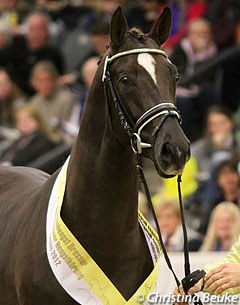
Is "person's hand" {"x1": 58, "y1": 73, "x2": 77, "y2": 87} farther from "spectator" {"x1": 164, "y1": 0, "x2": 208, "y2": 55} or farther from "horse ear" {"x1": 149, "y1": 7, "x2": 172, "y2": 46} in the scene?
"horse ear" {"x1": 149, "y1": 7, "x2": 172, "y2": 46}

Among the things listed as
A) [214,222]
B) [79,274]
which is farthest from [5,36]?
[79,274]

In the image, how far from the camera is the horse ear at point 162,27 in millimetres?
5965

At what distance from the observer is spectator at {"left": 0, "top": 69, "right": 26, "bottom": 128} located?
14320 millimetres

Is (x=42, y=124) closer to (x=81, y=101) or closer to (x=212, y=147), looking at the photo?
(x=81, y=101)

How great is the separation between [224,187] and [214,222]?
0.71 m

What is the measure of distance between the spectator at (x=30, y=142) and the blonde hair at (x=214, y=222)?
268 centimetres

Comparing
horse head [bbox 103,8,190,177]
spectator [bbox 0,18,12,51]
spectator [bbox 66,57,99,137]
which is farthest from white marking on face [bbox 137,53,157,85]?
spectator [bbox 0,18,12,51]

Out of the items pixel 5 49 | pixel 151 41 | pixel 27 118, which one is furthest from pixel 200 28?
pixel 151 41

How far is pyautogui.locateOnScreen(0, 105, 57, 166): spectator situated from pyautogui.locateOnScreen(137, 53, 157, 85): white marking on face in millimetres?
6683

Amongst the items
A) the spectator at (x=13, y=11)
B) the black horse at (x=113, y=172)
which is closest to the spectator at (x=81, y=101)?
the spectator at (x=13, y=11)

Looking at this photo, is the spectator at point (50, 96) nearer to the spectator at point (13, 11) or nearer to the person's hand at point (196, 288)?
the spectator at point (13, 11)

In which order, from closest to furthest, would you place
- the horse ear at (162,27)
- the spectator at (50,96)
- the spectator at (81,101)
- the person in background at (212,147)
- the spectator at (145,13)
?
the horse ear at (162,27) → the person in background at (212,147) → the spectator at (81,101) → the spectator at (50,96) → the spectator at (145,13)

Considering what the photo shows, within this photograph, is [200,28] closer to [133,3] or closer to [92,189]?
[133,3]

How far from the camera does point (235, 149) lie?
11250 mm
